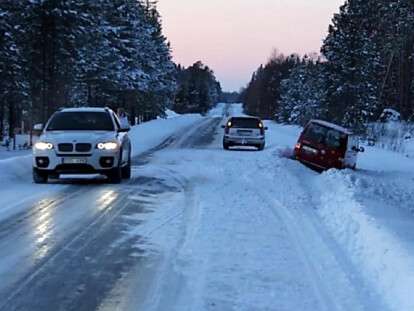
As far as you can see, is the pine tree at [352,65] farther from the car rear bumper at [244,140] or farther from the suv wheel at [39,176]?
the suv wheel at [39,176]

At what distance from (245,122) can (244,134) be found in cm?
83

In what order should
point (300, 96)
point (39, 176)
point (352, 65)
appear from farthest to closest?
point (300, 96)
point (352, 65)
point (39, 176)

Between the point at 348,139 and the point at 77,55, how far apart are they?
1914 cm

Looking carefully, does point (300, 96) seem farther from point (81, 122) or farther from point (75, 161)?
point (75, 161)

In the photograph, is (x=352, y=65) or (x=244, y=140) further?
(x=352, y=65)

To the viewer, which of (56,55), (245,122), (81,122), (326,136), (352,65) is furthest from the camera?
(352,65)

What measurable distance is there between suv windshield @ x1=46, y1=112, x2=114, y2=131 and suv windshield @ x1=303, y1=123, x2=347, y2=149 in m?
8.24

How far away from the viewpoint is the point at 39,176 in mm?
16031

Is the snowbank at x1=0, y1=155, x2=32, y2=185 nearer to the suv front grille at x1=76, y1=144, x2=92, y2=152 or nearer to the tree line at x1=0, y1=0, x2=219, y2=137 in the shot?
the suv front grille at x1=76, y1=144, x2=92, y2=152

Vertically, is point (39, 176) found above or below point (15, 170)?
above

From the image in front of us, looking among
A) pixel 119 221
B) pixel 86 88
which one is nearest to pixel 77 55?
pixel 86 88

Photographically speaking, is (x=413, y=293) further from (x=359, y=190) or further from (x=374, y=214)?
(x=359, y=190)

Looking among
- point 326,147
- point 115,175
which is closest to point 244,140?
point 326,147

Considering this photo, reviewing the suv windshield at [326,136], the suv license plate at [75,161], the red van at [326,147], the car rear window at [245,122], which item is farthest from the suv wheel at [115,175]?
the car rear window at [245,122]
